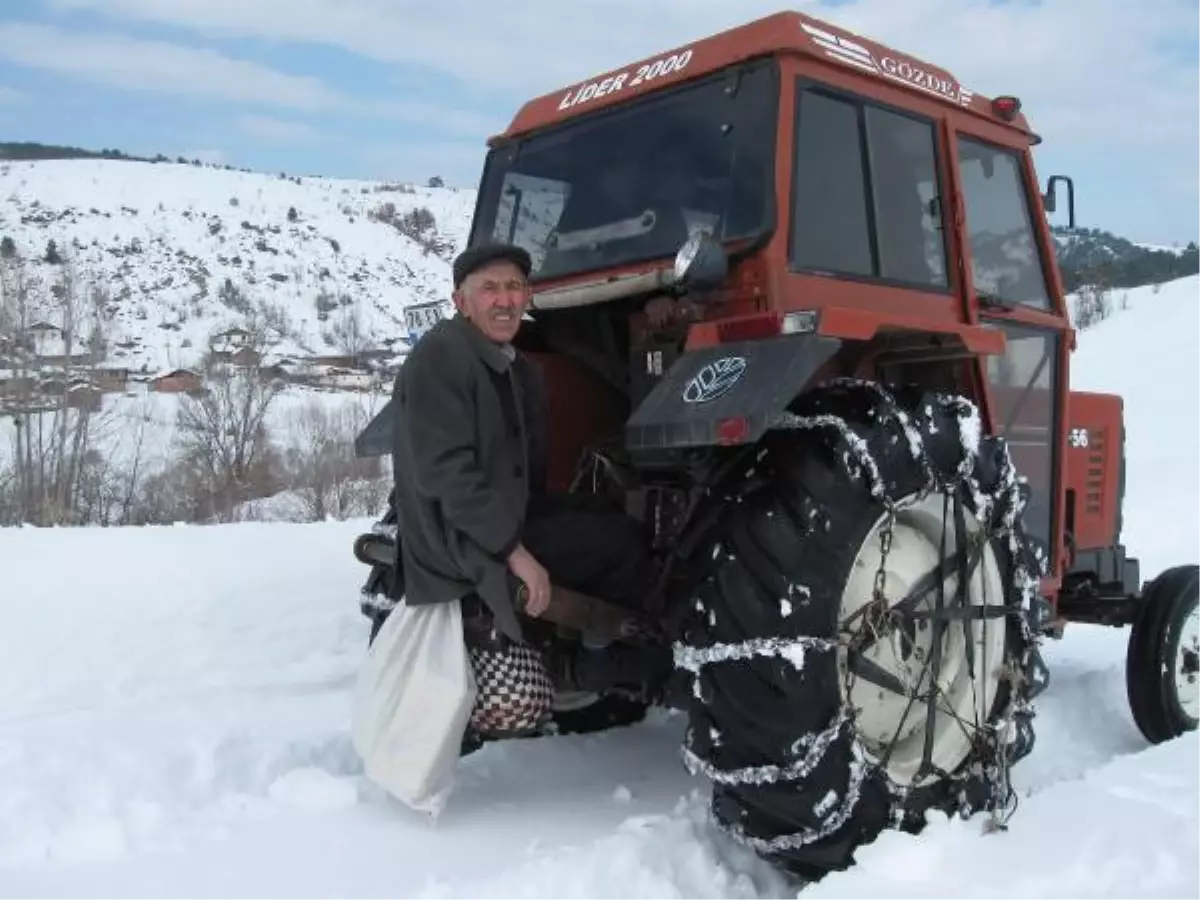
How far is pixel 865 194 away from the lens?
3.54 m

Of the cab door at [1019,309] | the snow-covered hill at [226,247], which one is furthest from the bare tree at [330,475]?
the snow-covered hill at [226,247]

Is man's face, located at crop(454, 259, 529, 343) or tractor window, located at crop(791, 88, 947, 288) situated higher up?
tractor window, located at crop(791, 88, 947, 288)

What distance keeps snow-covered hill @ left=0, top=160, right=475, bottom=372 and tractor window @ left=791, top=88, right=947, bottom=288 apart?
3438 centimetres

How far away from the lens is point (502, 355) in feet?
10.2

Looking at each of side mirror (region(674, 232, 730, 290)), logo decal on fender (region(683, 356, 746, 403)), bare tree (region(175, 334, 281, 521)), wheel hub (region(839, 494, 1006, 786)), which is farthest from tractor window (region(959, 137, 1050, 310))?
bare tree (region(175, 334, 281, 521))

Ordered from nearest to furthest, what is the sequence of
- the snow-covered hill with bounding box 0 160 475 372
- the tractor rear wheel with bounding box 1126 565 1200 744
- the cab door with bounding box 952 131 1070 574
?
the cab door with bounding box 952 131 1070 574, the tractor rear wheel with bounding box 1126 565 1200 744, the snow-covered hill with bounding box 0 160 475 372

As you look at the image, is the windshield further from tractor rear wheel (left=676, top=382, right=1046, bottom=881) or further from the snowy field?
the snowy field

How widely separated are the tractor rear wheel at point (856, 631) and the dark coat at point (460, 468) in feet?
1.67

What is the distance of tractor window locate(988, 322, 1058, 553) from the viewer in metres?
4.04

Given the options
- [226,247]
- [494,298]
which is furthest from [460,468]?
[226,247]

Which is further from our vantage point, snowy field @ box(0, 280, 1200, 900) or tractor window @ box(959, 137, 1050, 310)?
tractor window @ box(959, 137, 1050, 310)

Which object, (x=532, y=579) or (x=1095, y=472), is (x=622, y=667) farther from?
(x=1095, y=472)

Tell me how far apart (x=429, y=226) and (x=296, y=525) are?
68.3m

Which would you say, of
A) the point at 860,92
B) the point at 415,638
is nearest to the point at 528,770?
the point at 415,638
